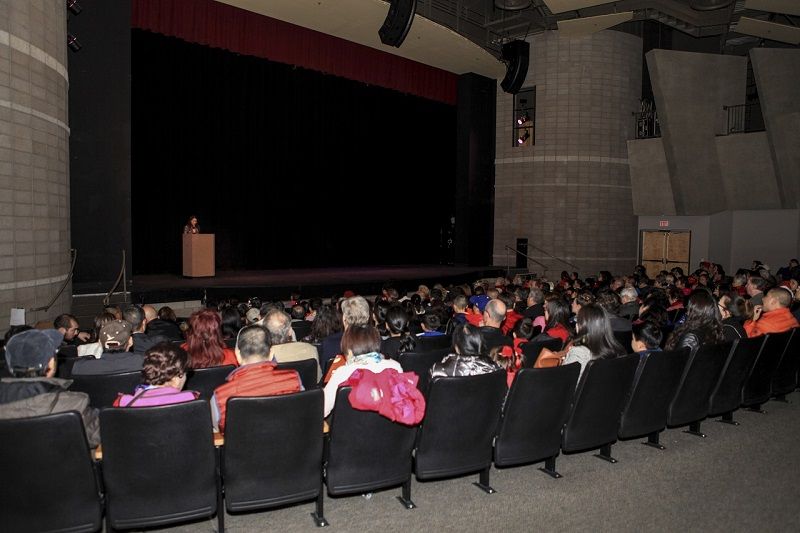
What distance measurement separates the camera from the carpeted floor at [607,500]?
9.80ft

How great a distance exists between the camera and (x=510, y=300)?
21.1ft

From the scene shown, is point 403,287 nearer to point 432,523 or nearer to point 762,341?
point 762,341

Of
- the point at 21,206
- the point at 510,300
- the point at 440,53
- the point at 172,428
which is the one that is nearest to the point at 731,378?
the point at 510,300

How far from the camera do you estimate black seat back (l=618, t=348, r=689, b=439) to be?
377cm

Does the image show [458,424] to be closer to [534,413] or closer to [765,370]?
[534,413]

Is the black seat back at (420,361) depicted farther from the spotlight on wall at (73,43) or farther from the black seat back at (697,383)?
the spotlight on wall at (73,43)

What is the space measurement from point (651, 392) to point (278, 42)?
10.2m

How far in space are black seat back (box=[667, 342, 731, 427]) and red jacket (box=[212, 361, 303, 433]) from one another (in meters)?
2.67

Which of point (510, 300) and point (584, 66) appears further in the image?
point (584, 66)

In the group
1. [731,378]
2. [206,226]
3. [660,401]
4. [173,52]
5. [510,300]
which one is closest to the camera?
[660,401]

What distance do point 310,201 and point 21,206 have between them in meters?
8.82

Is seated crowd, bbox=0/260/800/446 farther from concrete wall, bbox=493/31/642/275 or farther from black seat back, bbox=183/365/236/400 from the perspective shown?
concrete wall, bbox=493/31/642/275

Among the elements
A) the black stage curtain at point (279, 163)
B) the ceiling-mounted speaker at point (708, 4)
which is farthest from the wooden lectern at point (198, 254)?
the ceiling-mounted speaker at point (708, 4)

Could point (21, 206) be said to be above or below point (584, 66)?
below
